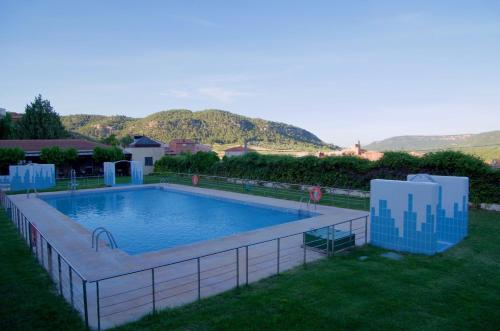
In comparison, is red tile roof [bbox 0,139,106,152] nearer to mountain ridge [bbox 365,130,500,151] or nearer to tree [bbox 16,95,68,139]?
tree [bbox 16,95,68,139]

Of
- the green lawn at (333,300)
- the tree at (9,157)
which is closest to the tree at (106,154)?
the tree at (9,157)

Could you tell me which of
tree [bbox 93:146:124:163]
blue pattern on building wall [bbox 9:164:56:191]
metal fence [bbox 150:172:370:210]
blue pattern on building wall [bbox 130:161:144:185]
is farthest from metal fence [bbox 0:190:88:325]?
tree [bbox 93:146:124:163]

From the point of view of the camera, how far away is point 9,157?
27391 millimetres

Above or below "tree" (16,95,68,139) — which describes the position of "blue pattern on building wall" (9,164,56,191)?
below

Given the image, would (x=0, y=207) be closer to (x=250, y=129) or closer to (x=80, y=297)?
(x=80, y=297)

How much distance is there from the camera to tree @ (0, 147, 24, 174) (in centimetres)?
2717

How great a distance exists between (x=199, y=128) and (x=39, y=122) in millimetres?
47519

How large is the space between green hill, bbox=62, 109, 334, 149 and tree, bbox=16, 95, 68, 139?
32840mm

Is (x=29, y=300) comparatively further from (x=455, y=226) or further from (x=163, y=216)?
(x=455, y=226)

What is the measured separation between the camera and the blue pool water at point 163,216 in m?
13.1

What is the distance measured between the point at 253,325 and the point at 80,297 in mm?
3334

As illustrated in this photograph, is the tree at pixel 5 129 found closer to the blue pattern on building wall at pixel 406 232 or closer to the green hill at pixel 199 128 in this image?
the green hill at pixel 199 128

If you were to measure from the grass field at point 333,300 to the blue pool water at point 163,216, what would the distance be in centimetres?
519

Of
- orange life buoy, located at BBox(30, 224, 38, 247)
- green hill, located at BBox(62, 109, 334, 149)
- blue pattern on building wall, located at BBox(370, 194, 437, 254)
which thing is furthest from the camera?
green hill, located at BBox(62, 109, 334, 149)
